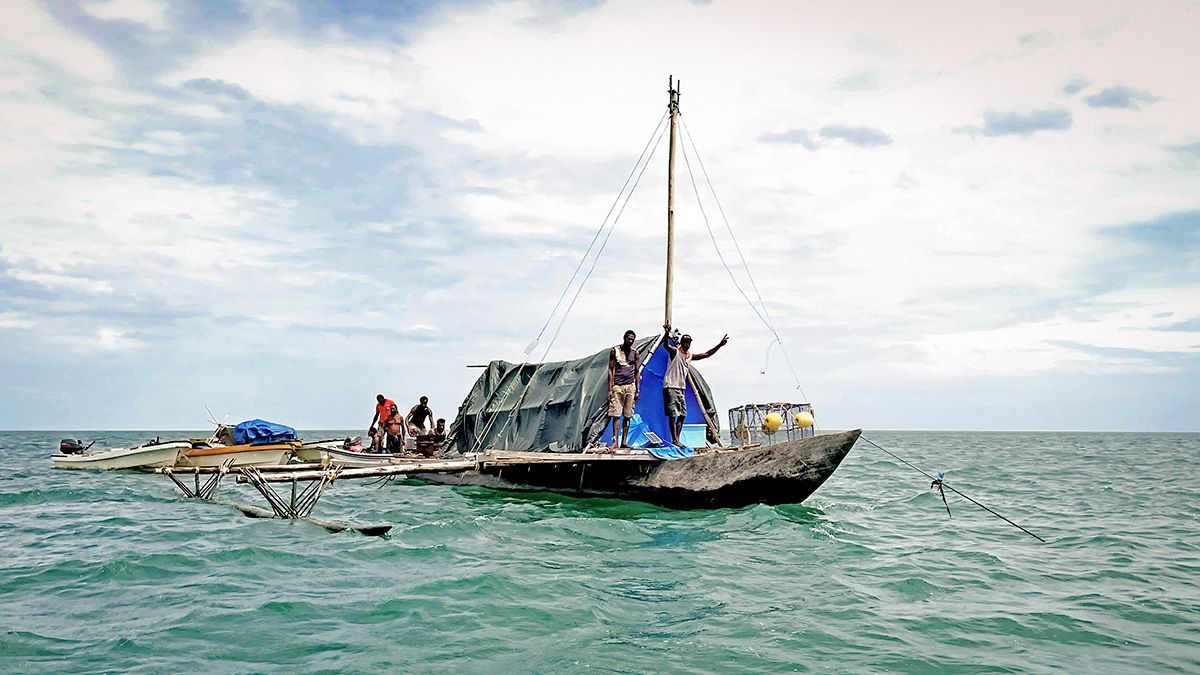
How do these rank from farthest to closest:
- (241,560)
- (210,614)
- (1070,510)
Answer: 1. (1070,510)
2. (241,560)
3. (210,614)

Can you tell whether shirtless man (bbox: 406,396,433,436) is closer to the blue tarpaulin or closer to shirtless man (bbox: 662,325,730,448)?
the blue tarpaulin

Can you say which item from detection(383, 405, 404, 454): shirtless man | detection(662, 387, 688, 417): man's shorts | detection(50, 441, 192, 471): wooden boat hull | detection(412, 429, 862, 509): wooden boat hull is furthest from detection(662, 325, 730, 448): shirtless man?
detection(50, 441, 192, 471): wooden boat hull

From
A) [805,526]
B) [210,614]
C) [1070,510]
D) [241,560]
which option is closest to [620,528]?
[805,526]

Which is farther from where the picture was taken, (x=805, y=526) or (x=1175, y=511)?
(x=1175, y=511)

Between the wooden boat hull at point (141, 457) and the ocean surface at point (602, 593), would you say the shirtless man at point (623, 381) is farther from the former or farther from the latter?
the wooden boat hull at point (141, 457)

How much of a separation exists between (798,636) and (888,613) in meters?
1.23

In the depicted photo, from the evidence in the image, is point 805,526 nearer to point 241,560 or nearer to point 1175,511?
point 241,560

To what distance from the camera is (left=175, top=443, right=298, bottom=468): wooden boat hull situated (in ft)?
61.8

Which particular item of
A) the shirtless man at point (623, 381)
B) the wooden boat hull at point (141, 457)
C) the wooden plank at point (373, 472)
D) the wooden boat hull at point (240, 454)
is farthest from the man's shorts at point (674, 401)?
the wooden boat hull at point (141, 457)

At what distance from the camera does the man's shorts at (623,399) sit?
13.1m

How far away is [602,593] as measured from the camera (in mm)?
7277

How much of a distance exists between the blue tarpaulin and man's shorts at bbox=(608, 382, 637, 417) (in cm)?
1186

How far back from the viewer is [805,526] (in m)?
11.1

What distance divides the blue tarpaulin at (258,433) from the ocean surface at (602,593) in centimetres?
646
